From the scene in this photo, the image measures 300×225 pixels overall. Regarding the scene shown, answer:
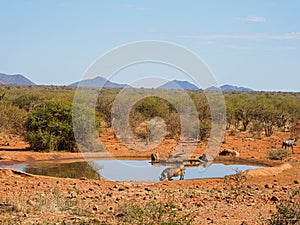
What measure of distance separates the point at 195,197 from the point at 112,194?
1782 millimetres

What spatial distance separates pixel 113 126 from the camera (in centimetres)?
2886

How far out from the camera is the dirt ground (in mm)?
8211

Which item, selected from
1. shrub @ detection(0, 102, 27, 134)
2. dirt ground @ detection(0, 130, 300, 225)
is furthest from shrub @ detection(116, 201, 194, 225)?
shrub @ detection(0, 102, 27, 134)

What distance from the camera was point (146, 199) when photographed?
1023 centimetres

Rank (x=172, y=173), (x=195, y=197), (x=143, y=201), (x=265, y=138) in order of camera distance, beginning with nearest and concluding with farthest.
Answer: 1. (x=143, y=201)
2. (x=195, y=197)
3. (x=172, y=173)
4. (x=265, y=138)

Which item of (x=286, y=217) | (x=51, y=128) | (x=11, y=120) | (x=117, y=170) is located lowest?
(x=117, y=170)

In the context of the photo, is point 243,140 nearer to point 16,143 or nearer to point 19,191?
point 16,143

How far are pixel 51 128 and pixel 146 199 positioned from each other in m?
11.3

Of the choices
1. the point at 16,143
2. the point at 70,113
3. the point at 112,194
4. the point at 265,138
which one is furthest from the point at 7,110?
the point at 112,194

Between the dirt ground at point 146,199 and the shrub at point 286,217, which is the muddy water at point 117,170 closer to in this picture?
the dirt ground at point 146,199

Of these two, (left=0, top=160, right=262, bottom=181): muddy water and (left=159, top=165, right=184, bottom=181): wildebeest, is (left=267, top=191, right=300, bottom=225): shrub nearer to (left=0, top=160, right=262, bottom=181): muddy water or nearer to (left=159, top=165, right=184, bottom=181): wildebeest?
(left=159, top=165, right=184, bottom=181): wildebeest

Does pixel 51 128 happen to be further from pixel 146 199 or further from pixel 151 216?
pixel 151 216

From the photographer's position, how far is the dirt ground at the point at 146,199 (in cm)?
821

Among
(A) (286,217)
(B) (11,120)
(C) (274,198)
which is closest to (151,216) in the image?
(A) (286,217)
